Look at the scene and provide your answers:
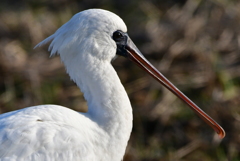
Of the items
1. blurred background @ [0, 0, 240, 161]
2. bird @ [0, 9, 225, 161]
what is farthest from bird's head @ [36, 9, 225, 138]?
blurred background @ [0, 0, 240, 161]

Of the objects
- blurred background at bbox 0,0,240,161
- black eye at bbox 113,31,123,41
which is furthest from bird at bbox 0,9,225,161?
blurred background at bbox 0,0,240,161

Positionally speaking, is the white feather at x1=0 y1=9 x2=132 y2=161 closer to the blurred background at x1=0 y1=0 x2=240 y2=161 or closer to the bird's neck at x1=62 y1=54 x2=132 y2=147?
the bird's neck at x1=62 y1=54 x2=132 y2=147

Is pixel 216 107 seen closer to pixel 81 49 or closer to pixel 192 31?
pixel 192 31

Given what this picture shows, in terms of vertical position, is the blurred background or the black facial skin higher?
the black facial skin

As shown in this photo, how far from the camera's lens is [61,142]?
11.6ft

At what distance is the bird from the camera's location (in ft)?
11.7

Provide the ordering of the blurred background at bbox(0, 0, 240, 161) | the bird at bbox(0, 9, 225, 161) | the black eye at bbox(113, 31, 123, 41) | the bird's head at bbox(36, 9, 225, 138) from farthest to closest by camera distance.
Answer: the blurred background at bbox(0, 0, 240, 161) < the black eye at bbox(113, 31, 123, 41) < the bird's head at bbox(36, 9, 225, 138) < the bird at bbox(0, 9, 225, 161)

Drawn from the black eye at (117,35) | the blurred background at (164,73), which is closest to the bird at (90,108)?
the black eye at (117,35)

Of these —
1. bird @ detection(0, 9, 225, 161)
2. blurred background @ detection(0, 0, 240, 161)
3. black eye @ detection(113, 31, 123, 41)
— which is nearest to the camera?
bird @ detection(0, 9, 225, 161)

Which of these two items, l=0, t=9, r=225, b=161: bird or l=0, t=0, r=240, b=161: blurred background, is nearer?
l=0, t=9, r=225, b=161: bird

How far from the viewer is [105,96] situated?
12.6 ft

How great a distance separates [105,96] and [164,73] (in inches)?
137

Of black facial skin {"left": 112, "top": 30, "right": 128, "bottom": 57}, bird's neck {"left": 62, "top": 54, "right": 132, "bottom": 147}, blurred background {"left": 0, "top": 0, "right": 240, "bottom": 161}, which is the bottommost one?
blurred background {"left": 0, "top": 0, "right": 240, "bottom": 161}

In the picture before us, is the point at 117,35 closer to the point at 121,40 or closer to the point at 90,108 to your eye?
the point at 121,40
